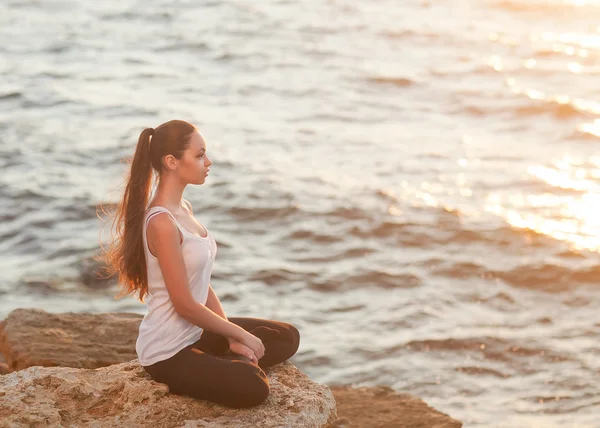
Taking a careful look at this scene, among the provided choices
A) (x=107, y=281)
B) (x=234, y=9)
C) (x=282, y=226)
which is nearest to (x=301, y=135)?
(x=282, y=226)

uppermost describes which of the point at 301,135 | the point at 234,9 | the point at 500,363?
the point at 234,9

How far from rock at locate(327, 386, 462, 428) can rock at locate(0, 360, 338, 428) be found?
1994mm

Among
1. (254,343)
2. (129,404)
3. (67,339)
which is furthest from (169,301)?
(67,339)

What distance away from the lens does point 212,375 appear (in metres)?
5.46

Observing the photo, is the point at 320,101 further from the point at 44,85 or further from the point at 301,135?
the point at 44,85

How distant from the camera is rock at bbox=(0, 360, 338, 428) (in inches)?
216

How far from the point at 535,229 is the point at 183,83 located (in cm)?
956

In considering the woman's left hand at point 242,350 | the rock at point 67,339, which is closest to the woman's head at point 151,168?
the woman's left hand at point 242,350

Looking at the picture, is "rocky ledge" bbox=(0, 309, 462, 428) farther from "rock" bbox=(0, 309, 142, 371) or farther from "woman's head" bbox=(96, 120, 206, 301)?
"rock" bbox=(0, 309, 142, 371)

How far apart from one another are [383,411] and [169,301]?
3.42 metres

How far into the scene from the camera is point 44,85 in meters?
20.5

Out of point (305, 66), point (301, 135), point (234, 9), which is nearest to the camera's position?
point (301, 135)

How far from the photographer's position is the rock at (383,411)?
803 cm

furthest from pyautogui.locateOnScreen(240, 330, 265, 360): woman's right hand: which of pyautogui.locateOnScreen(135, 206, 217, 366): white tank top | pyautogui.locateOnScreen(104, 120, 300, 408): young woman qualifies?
pyautogui.locateOnScreen(135, 206, 217, 366): white tank top
